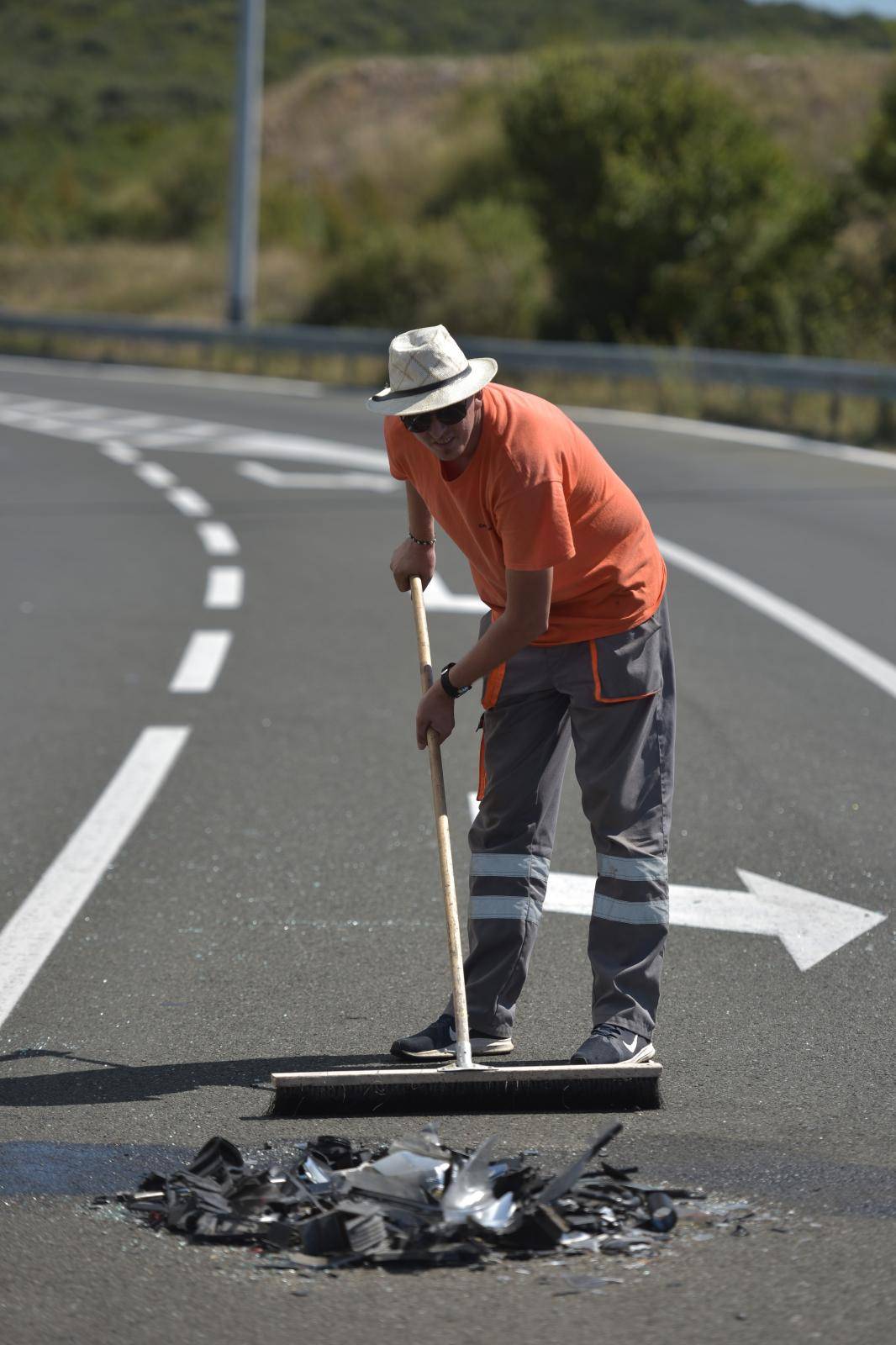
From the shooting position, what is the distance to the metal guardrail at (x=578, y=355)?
19.5m

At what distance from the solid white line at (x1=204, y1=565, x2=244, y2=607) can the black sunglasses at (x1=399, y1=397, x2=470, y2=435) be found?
6.49 metres

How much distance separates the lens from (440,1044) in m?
4.32

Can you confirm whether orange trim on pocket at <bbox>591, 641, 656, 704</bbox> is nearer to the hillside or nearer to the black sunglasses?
the black sunglasses

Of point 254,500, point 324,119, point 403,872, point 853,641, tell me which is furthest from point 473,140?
point 403,872

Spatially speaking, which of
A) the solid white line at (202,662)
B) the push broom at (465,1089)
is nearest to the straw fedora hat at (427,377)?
the push broom at (465,1089)

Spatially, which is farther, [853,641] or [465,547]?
[853,641]

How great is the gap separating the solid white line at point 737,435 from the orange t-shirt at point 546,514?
1309 centimetres

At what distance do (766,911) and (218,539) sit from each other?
817cm

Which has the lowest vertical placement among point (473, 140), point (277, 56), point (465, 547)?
point (465, 547)

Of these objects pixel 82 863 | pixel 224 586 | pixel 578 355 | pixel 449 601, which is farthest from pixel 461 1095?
pixel 578 355

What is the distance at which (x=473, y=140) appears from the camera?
174 ft

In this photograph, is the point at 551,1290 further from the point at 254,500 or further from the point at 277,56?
the point at 277,56

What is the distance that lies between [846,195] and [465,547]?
23549mm

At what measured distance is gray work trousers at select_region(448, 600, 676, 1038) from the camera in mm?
4359
